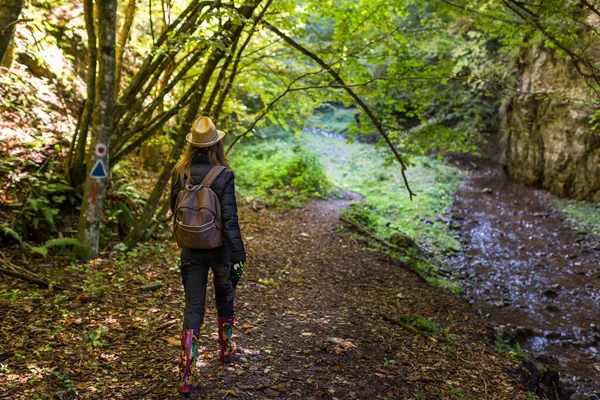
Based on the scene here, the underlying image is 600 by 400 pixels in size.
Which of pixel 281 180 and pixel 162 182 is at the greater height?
pixel 162 182

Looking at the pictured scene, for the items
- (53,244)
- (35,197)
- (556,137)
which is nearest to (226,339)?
(53,244)

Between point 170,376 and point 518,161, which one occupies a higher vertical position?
point 518,161

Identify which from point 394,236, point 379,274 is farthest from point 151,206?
point 394,236

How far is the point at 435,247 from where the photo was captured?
37.9 feet

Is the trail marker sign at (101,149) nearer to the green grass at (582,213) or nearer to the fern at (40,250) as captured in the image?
the fern at (40,250)

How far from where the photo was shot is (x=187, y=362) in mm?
3363

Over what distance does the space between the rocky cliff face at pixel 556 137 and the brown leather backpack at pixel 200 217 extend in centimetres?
1082

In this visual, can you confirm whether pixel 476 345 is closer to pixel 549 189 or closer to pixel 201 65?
pixel 201 65

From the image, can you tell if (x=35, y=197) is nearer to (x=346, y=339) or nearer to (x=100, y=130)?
(x=100, y=130)

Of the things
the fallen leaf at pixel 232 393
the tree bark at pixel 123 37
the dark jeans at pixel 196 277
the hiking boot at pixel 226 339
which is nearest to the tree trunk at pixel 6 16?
the dark jeans at pixel 196 277

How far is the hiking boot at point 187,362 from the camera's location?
336 cm

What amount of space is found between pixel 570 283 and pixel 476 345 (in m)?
5.06

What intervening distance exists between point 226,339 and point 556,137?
1471 cm

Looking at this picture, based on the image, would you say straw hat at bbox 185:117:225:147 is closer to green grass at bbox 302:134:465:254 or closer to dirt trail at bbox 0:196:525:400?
dirt trail at bbox 0:196:525:400
